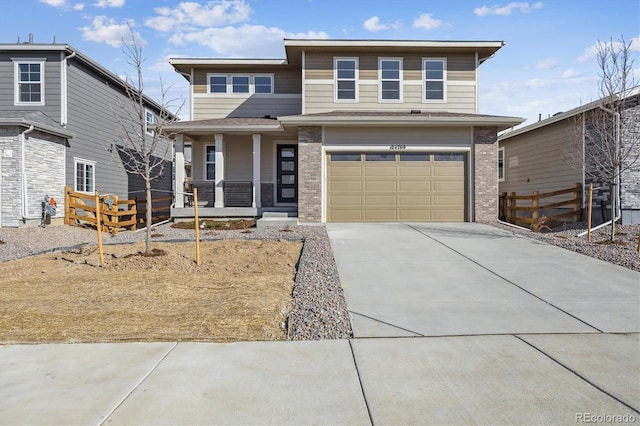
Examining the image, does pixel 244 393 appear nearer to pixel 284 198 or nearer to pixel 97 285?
pixel 97 285

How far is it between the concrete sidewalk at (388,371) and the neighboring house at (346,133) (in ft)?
26.9

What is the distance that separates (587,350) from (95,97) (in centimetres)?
1880

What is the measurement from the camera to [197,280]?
698cm

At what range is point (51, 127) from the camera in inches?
551

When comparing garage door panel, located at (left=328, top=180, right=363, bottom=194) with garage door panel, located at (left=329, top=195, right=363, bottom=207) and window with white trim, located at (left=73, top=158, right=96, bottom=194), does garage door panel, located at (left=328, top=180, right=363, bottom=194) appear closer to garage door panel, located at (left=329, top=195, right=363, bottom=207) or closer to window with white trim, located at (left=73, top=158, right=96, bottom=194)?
garage door panel, located at (left=329, top=195, right=363, bottom=207)

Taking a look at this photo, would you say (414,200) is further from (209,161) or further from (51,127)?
(51,127)

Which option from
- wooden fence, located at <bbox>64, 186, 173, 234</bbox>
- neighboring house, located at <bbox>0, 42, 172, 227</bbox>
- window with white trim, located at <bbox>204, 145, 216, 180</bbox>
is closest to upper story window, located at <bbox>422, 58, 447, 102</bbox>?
window with white trim, located at <bbox>204, 145, 216, 180</bbox>

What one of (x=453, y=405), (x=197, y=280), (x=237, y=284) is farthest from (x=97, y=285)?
(x=453, y=405)

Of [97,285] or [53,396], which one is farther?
[97,285]

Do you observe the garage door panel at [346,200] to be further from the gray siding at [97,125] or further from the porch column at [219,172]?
the gray siding at [97,125]

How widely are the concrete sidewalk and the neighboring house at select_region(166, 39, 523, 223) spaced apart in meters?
8.21

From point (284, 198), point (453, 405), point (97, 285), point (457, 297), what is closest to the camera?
point (453, 405)

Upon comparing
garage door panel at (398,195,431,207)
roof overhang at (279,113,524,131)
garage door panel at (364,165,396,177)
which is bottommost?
garage door panel at (398,195,431,207)

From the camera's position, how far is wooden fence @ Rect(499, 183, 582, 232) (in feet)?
46.6
